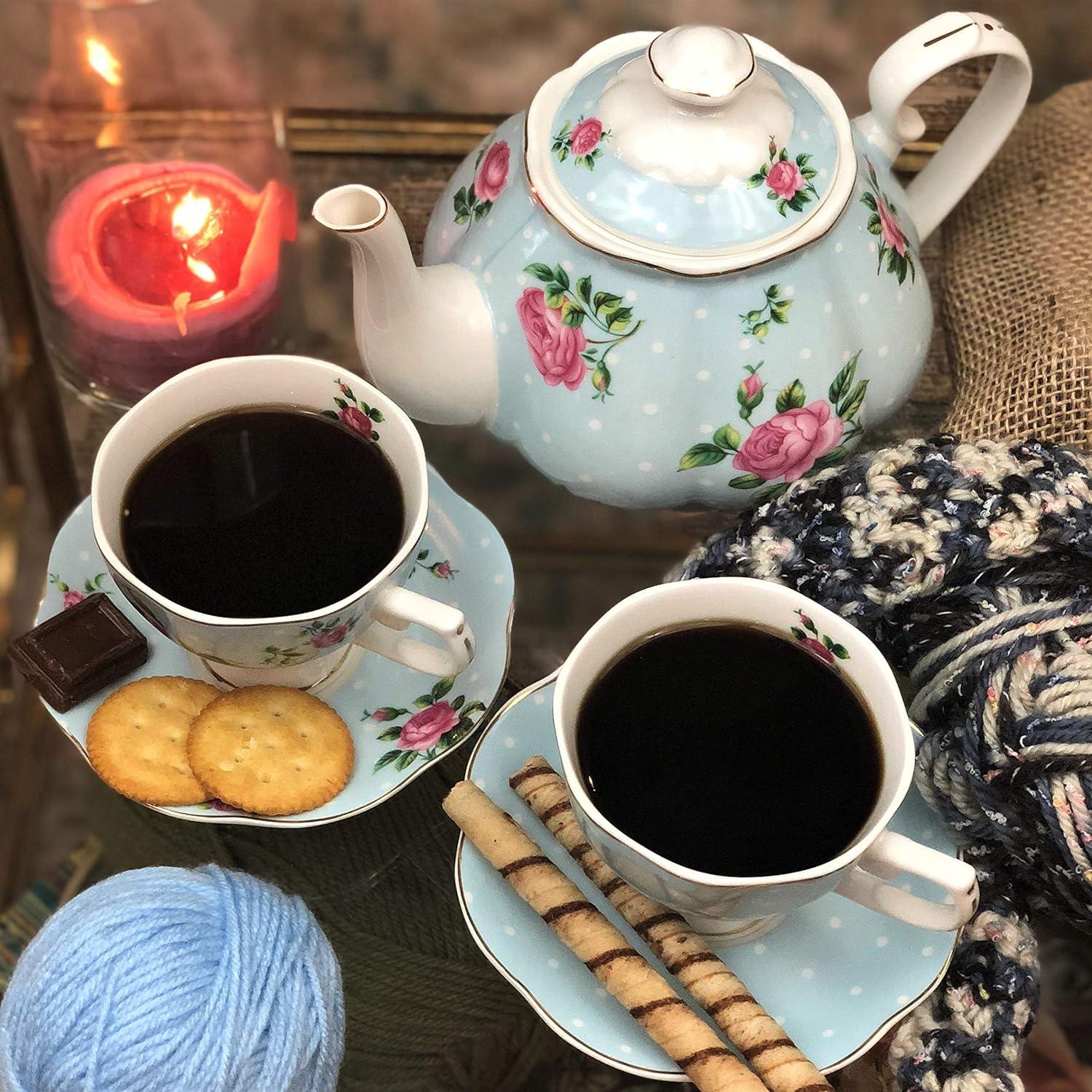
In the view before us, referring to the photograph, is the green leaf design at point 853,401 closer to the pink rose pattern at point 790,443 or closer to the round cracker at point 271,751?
the pink rose pattern at point 790,443

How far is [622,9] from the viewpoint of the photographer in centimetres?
104

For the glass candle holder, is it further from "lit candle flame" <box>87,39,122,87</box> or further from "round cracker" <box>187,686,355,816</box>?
"round cracker" <box>187,686,355,816</box>

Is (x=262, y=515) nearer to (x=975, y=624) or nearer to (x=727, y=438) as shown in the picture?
(x=727, y=438)

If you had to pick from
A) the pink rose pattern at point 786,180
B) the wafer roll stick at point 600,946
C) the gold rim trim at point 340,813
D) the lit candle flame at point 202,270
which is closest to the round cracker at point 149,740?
the gold rim trim at point 340,813

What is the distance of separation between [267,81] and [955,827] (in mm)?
567

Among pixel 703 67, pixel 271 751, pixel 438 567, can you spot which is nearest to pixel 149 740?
pixel 271 751

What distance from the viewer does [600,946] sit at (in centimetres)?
50

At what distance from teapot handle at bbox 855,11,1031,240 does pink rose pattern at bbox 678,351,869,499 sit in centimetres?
12

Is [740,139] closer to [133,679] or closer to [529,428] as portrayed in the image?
[529,428]

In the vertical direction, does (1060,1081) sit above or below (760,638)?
below

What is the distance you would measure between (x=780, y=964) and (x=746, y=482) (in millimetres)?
206

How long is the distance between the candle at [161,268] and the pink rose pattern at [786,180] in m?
0.28

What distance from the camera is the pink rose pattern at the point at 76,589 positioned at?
589 millimetres

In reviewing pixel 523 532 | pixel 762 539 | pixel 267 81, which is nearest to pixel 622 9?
pixel 267 81
